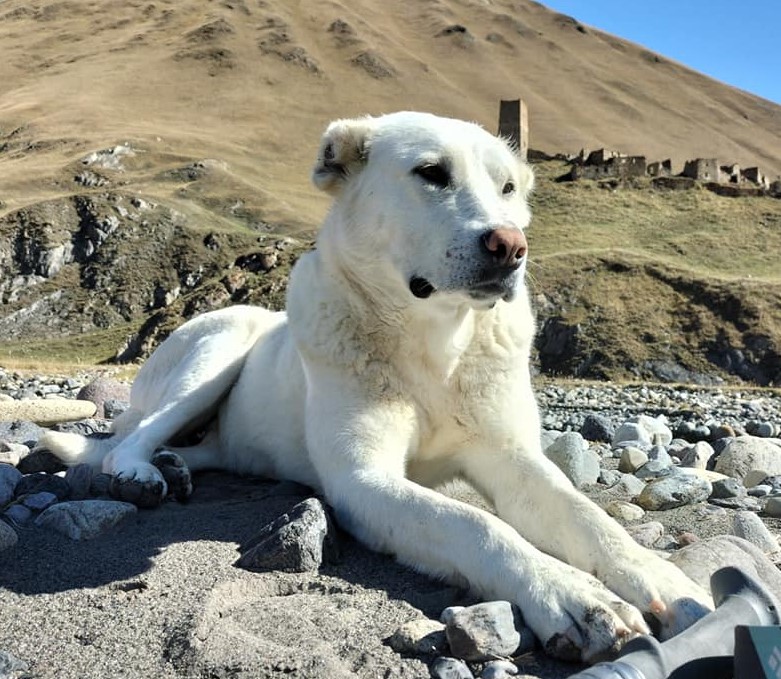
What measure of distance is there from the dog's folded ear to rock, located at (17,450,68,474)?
7.83 ft

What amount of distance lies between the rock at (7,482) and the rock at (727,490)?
3.83m

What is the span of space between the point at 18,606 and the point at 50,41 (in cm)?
15861

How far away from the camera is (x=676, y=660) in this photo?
2.03 meters

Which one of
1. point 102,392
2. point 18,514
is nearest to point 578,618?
point 18,514

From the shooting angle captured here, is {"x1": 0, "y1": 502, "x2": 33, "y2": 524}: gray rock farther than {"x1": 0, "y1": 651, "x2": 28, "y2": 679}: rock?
Yes

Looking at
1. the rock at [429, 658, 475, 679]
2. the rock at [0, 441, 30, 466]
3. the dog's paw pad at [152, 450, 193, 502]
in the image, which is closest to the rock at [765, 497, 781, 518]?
the rock at [429, 658, 475, 679]

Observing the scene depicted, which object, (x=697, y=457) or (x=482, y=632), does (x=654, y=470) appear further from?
(x=482, y=632)

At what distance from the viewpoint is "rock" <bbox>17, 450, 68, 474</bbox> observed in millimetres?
5090

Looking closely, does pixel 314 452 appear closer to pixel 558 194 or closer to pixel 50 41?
pixel 558 194

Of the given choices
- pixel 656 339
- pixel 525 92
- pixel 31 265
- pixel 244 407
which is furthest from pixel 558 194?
pixel 525 92

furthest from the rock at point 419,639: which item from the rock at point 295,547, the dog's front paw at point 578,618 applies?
the rock at point 295,547

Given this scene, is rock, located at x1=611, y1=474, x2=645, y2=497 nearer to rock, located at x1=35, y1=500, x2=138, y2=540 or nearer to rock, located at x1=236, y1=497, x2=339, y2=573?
rock, located at x1=236, y1=497, x2=339, y2=573

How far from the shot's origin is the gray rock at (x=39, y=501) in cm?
406

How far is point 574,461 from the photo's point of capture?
5.28m
